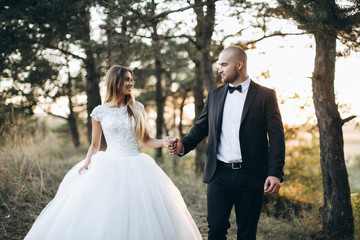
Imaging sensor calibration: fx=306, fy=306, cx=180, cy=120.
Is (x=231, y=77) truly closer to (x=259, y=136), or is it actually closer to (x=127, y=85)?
(x=259, y=136)

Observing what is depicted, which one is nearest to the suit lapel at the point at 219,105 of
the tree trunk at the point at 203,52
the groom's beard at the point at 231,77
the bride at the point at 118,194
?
the groom's beard at the point at 231,77

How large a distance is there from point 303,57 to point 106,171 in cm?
451

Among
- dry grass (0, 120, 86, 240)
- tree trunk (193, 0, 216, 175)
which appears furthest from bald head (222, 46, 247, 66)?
dry grass (0, 120, 86, 240)

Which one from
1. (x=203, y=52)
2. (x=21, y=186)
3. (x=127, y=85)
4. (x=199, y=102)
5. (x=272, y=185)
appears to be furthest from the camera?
(x=199, y=102)

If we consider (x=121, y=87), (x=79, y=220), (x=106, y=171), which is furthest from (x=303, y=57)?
(x=79, y=220)

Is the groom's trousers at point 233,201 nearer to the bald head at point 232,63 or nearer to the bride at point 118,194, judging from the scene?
the bride at point 118,194

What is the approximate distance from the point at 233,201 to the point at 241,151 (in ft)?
1.73

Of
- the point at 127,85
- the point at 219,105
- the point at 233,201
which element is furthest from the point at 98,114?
the point at 233,201

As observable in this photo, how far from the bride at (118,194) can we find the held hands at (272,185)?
3.28 ft

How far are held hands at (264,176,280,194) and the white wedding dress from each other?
1.00 m

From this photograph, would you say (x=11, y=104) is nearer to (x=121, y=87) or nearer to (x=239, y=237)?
(x=121, y=87)

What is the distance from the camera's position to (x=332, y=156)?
454 centimetres

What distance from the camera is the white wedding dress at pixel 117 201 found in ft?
9.46

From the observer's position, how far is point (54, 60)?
901cm
